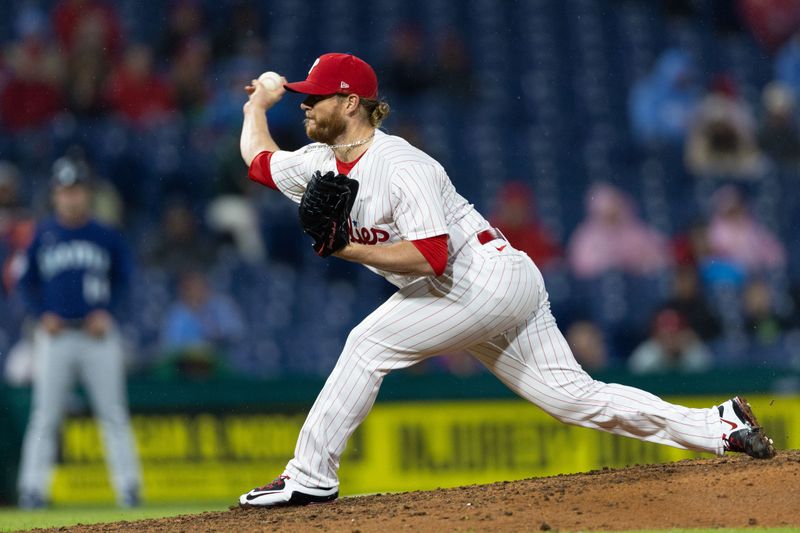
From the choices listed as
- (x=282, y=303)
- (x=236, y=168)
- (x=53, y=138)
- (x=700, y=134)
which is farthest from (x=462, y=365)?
(x=53, y=138)

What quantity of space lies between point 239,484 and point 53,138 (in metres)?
4.68

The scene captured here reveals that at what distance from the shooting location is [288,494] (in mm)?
5090

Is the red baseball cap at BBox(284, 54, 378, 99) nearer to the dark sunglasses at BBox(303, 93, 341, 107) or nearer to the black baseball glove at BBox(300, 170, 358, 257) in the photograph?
the dark sunglasses at BBox(303, 93, 341, 107)

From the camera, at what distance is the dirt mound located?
468 cm

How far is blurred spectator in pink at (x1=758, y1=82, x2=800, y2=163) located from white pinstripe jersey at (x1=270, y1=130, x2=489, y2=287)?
726 centimetres

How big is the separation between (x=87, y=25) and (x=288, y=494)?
321 inches

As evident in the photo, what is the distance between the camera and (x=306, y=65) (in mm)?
12406

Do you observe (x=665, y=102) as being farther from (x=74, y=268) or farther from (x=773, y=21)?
(x=74, y=268)

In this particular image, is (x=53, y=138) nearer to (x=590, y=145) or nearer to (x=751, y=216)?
(x=590, y=145)

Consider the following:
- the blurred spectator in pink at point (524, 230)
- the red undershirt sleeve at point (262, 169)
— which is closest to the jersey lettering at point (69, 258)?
the red undershirt sleeve at point (262, 169)

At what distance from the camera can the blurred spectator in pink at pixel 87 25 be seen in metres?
12.1

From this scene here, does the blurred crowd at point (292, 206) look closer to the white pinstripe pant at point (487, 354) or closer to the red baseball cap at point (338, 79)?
the white pinstripe pant at point (487, 354)

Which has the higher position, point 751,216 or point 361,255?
point 751,216

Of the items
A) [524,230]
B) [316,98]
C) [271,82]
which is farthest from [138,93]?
[316,98]
